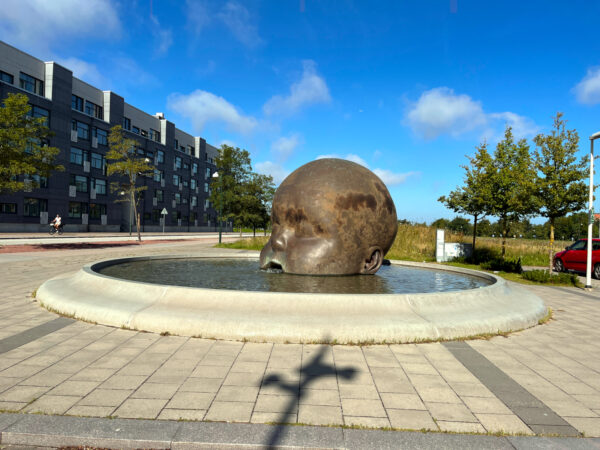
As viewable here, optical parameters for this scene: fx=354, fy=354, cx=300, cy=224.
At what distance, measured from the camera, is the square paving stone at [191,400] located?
3316mm

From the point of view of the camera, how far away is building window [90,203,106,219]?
158 ft

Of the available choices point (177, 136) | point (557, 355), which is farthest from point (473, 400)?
point (177, 136)

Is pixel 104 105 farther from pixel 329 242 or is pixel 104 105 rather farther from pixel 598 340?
pixel 598 340

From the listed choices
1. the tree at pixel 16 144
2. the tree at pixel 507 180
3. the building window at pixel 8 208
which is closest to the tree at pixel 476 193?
the tree at pixel 507 180

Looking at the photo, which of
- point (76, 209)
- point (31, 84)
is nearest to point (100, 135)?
point (31, 84)

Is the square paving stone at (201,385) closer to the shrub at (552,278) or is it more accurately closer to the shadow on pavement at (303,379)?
the shadow on pavement at (303,379)

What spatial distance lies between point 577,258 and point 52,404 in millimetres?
20708

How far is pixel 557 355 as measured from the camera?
5145 millimetres

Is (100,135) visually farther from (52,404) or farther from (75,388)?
(52,404)

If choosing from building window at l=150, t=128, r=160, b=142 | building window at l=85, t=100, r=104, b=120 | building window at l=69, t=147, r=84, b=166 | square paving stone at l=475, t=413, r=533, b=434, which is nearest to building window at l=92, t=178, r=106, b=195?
building window at l=69, t=147, r=84, b=166

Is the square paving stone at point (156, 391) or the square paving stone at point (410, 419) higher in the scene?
the square paving stone at point (410, 419)

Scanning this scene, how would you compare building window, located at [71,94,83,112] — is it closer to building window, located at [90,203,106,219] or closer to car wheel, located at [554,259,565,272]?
building window, located at [90,203,106,219]

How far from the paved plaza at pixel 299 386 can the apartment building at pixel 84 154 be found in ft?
114

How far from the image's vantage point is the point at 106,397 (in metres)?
3.45
